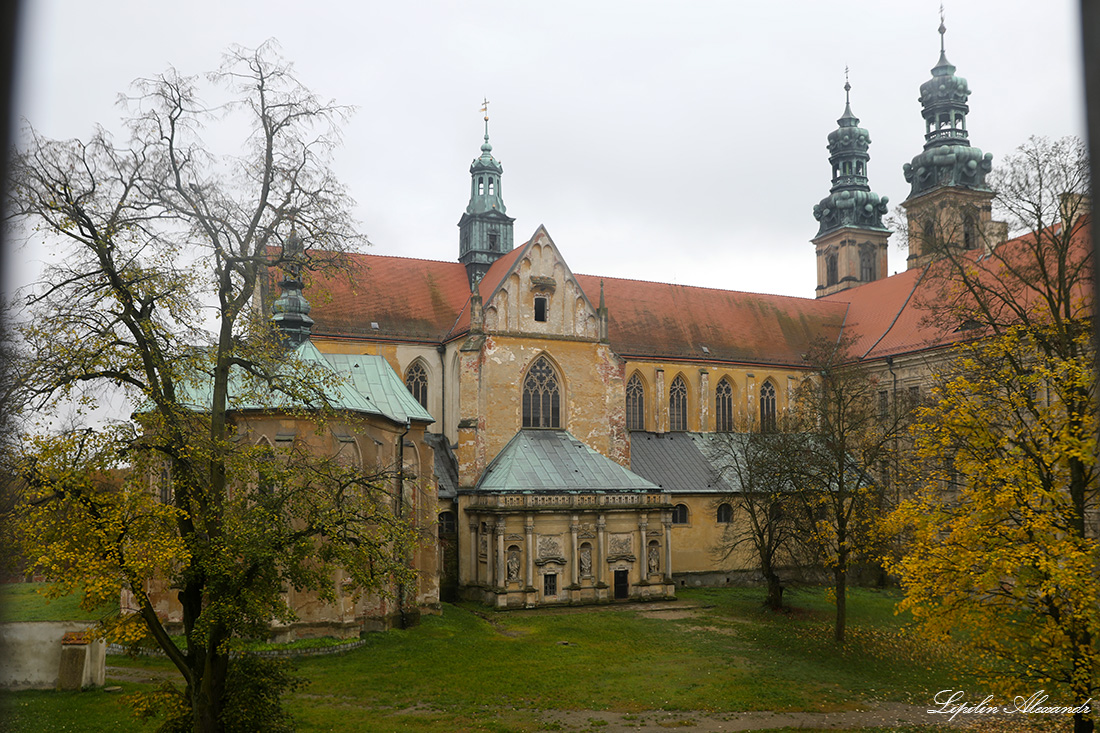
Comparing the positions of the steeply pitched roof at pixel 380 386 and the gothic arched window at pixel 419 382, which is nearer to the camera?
the steeply pitched roof at pixel 380 386

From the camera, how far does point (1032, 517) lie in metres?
13.6

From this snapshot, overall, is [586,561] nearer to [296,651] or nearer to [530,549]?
[530,549]

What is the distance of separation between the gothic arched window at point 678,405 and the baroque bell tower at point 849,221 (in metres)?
27.2

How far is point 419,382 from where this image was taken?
4116 centimetres

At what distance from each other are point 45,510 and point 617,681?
15.2 m

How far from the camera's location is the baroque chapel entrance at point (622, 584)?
35625 mm

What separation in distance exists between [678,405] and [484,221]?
16.3 meters

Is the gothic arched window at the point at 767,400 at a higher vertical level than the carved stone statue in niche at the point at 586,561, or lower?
higher

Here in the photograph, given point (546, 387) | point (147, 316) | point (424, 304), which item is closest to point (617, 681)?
point (147, 316)

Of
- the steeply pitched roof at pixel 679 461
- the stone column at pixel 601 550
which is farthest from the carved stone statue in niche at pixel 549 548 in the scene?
the steeply pitched roof at pixel 679 461

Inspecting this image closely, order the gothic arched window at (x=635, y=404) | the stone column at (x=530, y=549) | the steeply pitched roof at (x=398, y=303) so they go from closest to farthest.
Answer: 1. the stone column at (x=530, y=549)
2. the steeply pitched roof at (x=398, y=303)
3. the gothic arched window at (x=635, y=404)

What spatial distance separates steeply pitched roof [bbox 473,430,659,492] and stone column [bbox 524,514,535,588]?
1.40 metres

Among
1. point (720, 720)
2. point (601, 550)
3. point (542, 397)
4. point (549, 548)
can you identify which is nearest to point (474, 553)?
point (549, 548)

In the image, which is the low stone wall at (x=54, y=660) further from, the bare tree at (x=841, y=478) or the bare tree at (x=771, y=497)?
the bare tree at (x=771, y=497)
